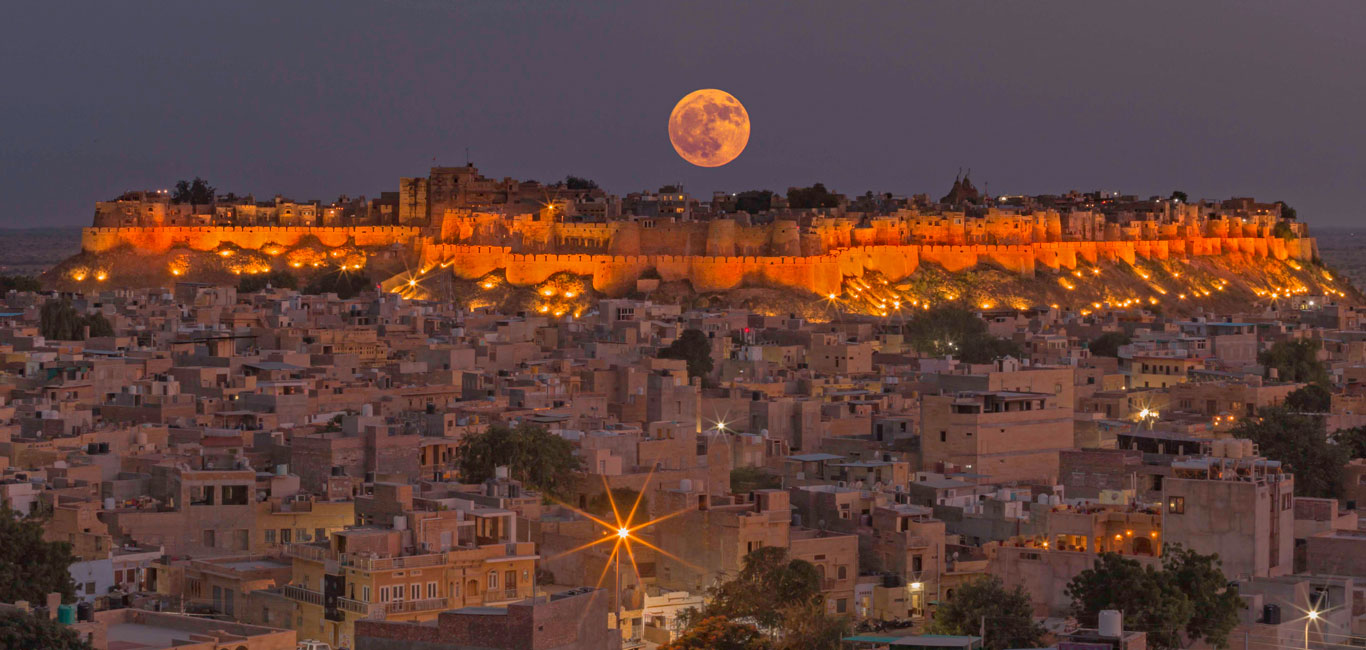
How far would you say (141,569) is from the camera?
23.5 metres

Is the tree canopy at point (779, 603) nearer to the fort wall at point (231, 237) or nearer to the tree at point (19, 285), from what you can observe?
the tree at point (19, 285)

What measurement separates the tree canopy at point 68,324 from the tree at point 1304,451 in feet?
81.6

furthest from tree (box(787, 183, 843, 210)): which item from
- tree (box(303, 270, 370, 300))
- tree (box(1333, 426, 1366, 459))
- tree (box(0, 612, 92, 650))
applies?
tree (box(0, 612, 92, 650))

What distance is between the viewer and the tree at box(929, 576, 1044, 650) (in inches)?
805

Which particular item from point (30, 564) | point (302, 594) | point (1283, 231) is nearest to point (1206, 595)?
point (302, 594)

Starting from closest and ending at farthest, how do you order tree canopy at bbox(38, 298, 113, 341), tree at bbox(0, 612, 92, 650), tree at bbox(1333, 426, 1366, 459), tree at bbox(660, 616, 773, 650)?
tree at bbox(0, 612, 92, 650)
tree at bbox(660, 616, 773, 650)
tree at bbox(1333, 426, 1366, 459)
tree canopy at bbox(38, 298, 113, 341)

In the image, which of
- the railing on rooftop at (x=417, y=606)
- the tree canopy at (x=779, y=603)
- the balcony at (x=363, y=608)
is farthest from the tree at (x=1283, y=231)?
the balcony at (x=363, y=608)

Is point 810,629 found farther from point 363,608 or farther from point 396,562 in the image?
point 363,608

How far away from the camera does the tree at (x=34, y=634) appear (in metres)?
16.8

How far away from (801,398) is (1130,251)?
57.5 metres

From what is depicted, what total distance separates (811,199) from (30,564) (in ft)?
250

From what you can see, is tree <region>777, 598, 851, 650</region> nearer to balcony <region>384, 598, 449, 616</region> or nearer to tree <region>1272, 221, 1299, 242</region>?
balcony <region>384, 598, 449, 616</region>

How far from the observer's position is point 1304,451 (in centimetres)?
3206

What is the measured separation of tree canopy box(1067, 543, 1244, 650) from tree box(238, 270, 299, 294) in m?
55.8
